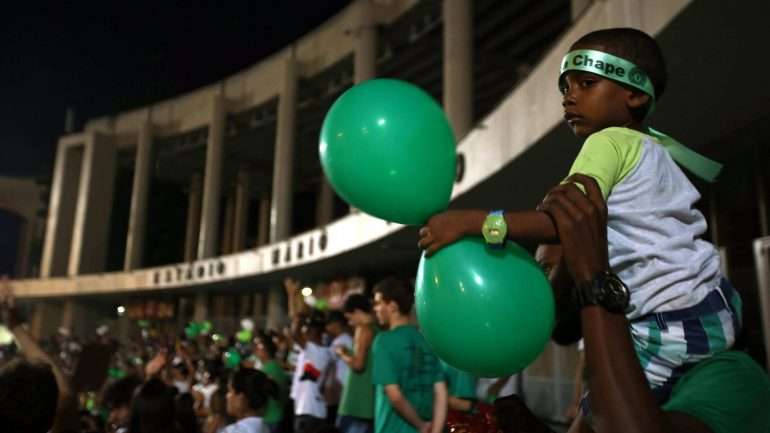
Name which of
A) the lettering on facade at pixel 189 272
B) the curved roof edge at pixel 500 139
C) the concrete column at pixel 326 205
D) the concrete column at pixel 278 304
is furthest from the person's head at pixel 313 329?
the concrete column at pixel 326 205

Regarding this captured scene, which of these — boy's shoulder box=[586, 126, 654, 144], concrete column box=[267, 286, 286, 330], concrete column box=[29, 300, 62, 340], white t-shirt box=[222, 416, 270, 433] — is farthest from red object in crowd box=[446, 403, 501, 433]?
concrete column box=[29, 300, 62, 340]

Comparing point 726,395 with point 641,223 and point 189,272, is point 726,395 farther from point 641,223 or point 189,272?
point 189,272

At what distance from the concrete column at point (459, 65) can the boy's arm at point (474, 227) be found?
1296 cm

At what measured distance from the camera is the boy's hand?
4.19 feet

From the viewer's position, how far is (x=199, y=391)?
7523mm

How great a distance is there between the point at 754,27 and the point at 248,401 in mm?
4832

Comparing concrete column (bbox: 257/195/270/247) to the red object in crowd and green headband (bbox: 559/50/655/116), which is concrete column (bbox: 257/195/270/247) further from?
green headband (bbox: 559/50/655/116)

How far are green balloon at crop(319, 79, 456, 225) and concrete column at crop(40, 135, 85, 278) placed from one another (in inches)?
1445

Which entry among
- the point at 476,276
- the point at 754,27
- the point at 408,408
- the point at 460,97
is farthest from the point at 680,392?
the point at 460,97

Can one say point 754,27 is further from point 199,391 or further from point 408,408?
point 199,391

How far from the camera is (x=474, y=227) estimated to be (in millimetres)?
1269

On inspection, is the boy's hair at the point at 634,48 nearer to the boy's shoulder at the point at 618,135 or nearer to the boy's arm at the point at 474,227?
the boy's shoulder at the point at 618,135

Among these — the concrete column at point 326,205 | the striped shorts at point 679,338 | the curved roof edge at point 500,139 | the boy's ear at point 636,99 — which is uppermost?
the concrete column at point 326,205

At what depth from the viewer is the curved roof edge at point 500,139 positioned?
5.60 m
